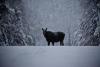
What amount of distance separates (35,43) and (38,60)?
216mm

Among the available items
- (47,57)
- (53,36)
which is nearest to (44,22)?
(53,36)

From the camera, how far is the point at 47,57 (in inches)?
79.8

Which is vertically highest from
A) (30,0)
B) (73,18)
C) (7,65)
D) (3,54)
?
(30,0)

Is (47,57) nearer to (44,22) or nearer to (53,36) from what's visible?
(53,36)

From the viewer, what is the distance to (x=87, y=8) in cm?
214

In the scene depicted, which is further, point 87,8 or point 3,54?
point 87,8

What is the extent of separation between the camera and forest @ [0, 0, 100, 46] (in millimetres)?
2055

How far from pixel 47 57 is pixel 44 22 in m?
0.44

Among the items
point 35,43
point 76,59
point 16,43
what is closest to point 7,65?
point 16,43

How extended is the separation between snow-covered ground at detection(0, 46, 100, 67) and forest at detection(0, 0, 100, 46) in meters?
0.08

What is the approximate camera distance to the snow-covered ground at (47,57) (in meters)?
2.01

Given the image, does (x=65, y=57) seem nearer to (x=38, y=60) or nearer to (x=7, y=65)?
(x=38, y=60)

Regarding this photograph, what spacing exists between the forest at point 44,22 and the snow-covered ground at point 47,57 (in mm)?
77

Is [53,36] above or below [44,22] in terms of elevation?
below
